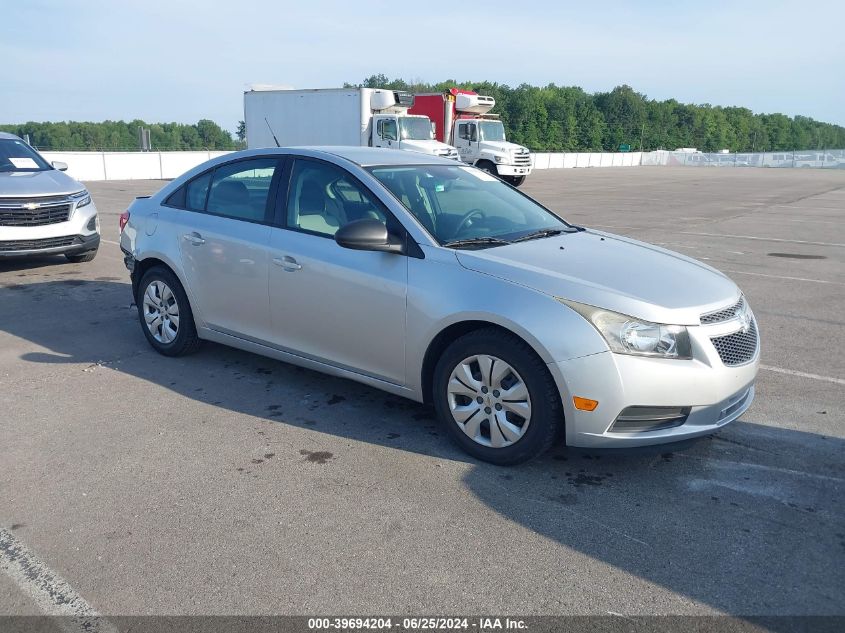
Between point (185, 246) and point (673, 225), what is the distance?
13.2 m

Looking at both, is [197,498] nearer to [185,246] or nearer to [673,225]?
[185,246]

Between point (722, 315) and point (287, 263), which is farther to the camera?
point (287, 263)

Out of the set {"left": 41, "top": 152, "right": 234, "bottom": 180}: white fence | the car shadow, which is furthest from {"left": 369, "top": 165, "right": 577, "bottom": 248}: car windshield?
{"left": 41, "top": 152, "right": 234, "bottom": 180}: white fence

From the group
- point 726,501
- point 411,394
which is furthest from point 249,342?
point 726,501

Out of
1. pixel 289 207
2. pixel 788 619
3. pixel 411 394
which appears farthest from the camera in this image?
pixel 289 207

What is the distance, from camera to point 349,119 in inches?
977

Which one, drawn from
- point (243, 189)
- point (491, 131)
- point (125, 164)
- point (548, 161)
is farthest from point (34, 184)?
point (548, 161)

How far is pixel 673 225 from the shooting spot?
53.1ft

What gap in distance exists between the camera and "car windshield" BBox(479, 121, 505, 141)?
96.5 feet

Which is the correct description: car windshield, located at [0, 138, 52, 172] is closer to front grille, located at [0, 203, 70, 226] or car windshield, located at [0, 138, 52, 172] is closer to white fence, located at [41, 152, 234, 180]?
front grille, located at [0, 203, 70, 226]

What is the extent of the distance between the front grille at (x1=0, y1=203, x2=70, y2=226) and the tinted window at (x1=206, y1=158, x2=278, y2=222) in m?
4.55

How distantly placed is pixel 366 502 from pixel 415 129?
23.4 m

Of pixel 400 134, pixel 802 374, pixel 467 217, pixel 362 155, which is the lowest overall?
pixel 802 374

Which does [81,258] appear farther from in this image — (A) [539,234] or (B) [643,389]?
(B) [643,389]
